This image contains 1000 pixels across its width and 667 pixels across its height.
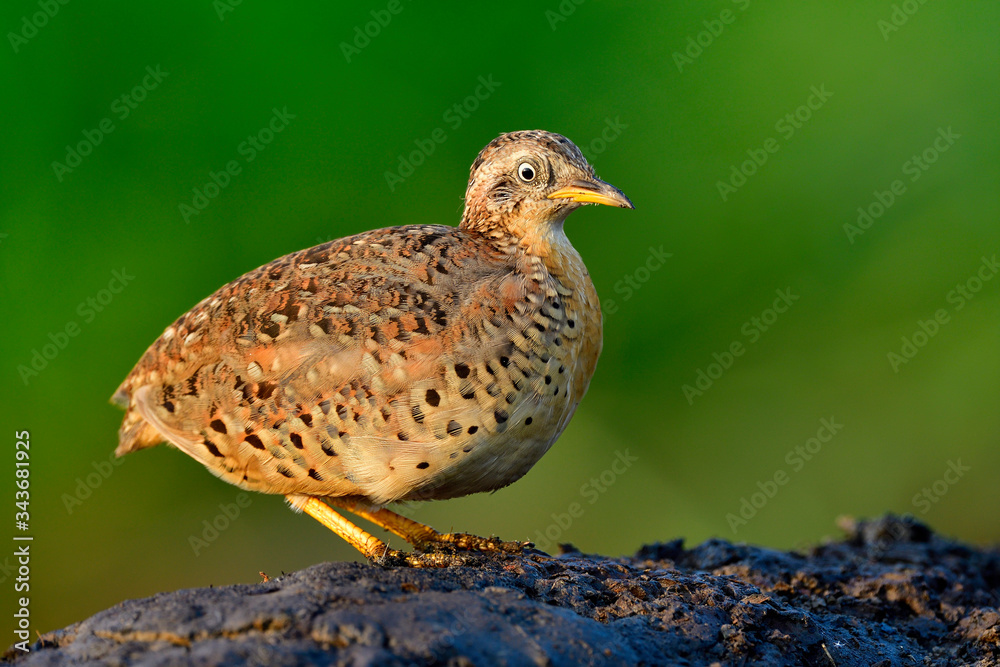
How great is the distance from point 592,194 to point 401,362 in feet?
4.30

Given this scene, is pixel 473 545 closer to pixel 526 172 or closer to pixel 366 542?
pixel 366 542

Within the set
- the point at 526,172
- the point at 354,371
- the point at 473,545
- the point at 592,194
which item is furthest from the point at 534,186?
the point at 473,545

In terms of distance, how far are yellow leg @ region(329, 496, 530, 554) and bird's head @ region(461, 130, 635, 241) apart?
1475 millimetres

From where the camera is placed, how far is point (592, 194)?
4520 mm

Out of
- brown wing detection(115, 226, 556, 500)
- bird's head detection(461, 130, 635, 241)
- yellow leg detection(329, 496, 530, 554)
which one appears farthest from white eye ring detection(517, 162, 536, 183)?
yellow leg detection(329, 496, 530, 554)

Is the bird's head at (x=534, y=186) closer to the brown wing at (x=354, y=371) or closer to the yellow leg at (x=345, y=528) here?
the brown wing at (x=354, y=371)

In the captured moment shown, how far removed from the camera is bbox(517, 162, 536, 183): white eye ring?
462 cm

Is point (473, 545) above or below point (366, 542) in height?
above

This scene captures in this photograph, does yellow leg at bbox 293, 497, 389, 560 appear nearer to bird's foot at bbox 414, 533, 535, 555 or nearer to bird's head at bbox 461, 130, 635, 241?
bird's foot at bbox 414, 533, 535, 555

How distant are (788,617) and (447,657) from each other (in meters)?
1.73

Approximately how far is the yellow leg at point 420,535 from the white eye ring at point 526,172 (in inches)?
69.1

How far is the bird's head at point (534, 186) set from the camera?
180 inches

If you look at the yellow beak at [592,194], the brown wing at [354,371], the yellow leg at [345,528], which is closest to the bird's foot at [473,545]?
the yellow leg at [345,528]

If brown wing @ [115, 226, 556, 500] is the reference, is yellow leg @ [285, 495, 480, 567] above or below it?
below
